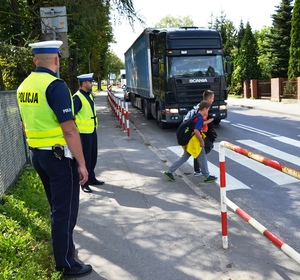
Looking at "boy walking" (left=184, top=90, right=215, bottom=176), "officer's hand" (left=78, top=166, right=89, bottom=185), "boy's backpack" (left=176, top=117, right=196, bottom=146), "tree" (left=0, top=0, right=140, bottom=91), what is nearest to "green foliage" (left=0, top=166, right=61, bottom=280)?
"officer's hand" (left=78, top=166, right=89, bottom=185)

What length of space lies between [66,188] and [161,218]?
1819mm

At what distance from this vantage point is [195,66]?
12.7 meters

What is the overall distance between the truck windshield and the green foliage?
7.79 metres

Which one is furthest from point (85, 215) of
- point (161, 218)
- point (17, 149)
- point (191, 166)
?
point (191, 166)

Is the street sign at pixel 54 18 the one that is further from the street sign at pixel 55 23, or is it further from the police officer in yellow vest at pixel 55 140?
the police officer in yellow vest at pixel 55 140

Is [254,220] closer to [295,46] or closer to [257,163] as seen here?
[257,163]

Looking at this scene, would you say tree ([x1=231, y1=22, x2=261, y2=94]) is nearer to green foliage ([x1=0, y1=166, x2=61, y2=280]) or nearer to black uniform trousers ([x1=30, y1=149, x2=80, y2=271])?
green foliage ([x1=0, y1=166, x2=61, y2=280])

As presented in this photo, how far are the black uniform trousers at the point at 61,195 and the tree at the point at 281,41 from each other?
3539 centimetres

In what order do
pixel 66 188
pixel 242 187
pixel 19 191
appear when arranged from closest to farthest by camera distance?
pixel 66 188 < pixel 19 191 < pixel 242 187

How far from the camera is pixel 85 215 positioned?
4.95 m

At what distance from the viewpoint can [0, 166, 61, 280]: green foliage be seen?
11.1 ft

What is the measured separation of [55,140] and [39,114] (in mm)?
253

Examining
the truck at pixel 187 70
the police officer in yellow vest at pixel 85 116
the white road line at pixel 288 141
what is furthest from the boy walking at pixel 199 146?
the truck at pixel 187 70

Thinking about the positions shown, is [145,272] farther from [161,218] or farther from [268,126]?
[268,126]
